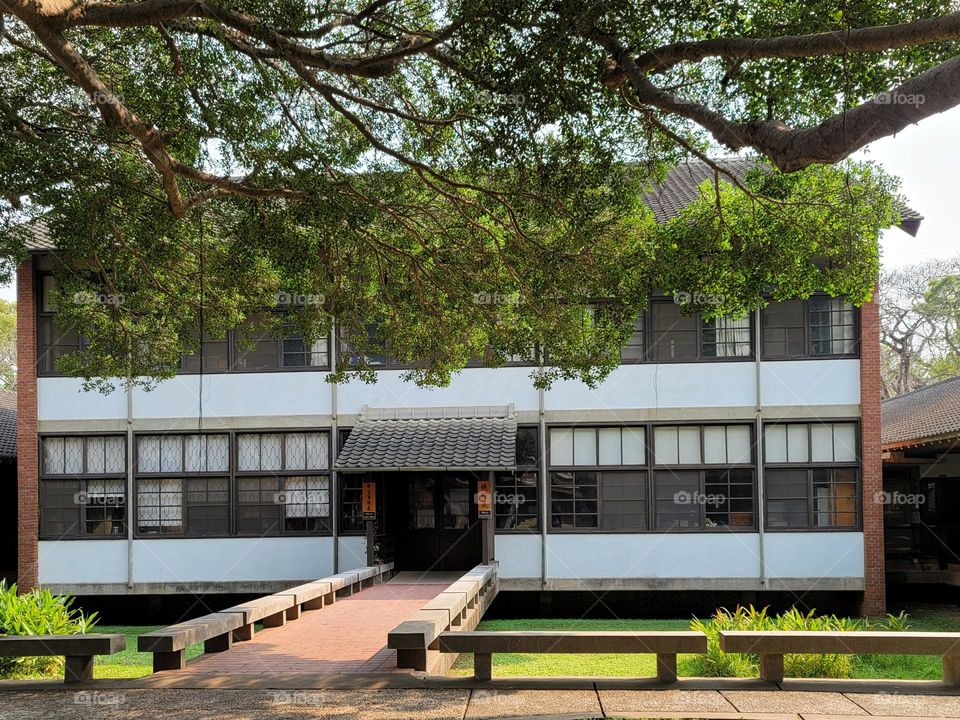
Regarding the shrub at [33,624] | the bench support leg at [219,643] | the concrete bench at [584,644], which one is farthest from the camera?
the shrub at [33,624]

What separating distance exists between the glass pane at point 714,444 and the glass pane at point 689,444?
0.14 m

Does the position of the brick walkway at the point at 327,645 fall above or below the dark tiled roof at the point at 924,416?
below

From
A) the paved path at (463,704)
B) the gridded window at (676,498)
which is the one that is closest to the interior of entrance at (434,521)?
the gridded window at (676,498)

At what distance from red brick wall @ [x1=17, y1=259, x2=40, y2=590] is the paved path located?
10942 mm

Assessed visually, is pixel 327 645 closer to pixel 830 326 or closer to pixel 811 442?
pixel 811 442

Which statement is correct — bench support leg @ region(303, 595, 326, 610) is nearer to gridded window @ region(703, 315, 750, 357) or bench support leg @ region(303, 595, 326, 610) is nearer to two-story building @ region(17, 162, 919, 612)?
two-story building @ region(17, 162, 919, 612)

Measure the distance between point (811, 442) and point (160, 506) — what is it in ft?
40.5

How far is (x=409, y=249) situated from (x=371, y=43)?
292cm

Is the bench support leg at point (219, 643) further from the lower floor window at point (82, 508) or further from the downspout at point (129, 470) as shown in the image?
the lower floor window at point (82, 508)

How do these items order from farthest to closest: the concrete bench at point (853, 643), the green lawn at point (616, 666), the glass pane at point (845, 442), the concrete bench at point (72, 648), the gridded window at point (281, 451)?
the gridded window at point (281, 451) < the glass pane at point (845, 442) < the green lawn at point (616, 666) < the concrete bench at point (72, 648) < the concrete bench at point (853, 643)

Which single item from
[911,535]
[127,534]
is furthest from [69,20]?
[911,535]

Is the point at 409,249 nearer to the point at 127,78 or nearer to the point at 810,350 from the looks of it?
the point at 127,78

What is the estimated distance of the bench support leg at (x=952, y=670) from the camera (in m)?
8.06

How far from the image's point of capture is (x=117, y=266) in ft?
39.1
